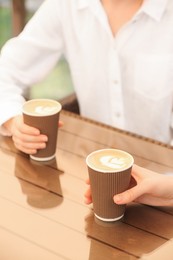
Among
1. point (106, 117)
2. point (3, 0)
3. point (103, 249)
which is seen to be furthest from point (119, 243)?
point (3, 0)

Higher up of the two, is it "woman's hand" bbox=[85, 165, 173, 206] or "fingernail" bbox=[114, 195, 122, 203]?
"fingernail" bbox=[114, 195, 122, 203]

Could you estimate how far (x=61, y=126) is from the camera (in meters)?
1.43

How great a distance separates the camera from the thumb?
3.24 ft

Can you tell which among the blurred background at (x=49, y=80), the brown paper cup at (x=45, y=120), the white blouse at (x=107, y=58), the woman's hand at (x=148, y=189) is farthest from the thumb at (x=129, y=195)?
the blurred background at (x=49, y=80)

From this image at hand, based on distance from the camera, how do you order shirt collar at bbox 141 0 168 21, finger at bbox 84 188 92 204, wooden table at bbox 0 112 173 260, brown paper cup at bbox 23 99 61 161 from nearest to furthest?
wooden table at bbox 0 112 173 260 < finger at bbox 84 188 92 204 < brown paper cup at bbox 23 99 61 161 < shirt collar at bbox 141 0 168 21

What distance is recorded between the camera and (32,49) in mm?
1757

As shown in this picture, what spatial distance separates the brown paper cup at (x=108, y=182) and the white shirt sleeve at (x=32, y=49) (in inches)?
28.2

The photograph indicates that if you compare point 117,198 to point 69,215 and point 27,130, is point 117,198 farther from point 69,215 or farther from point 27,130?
point 27,130

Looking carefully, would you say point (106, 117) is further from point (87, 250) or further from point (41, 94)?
point (41, 94)

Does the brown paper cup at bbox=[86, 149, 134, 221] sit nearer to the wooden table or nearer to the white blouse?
the wooden table

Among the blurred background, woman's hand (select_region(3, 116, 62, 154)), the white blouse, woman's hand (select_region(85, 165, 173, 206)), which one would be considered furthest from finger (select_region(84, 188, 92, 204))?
the blurred background

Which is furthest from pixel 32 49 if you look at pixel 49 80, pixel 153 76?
pixel 49 80

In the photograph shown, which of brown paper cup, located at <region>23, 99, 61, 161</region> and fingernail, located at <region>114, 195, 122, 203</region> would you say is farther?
brown paper cup, located at <region>23, 99, 61, 161</region>

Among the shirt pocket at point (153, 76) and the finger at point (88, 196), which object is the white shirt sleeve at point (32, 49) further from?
the finger at point (88, 196)
